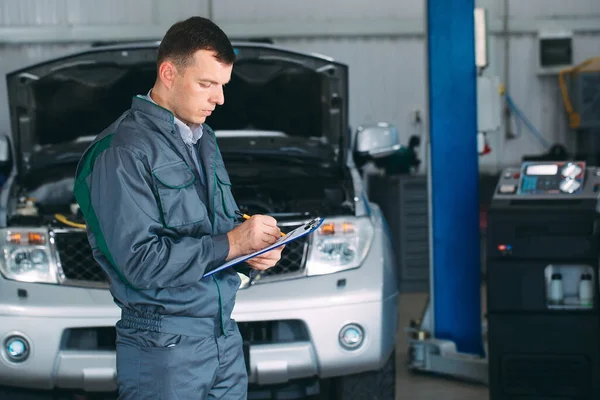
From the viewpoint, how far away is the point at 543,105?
12.4 m

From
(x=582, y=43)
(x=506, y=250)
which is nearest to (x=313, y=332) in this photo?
(x=506, y=250)

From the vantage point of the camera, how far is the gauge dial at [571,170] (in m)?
4.60

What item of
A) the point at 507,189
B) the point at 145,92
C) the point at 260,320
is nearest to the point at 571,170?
the point at 507,189

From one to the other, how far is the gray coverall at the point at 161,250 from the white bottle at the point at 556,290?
2303mm

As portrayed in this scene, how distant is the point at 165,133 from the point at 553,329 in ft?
8.57

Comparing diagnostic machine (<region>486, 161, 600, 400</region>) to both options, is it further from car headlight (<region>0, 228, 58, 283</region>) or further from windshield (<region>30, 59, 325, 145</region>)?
car headlight (<region>0, 228, 58, 283</region>)

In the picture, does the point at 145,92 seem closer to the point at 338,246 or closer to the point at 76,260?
the point at 76,260

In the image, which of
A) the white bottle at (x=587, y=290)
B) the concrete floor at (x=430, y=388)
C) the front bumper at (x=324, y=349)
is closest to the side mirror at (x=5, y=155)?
the front bumper at (x=324, y=349)

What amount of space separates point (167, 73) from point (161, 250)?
425 millimetres

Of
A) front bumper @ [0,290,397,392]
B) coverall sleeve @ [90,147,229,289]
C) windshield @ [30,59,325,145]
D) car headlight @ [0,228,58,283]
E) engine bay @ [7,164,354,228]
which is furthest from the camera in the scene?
windshield @ [30,59,325,145]

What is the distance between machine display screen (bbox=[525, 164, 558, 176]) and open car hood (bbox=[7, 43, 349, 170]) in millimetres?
882

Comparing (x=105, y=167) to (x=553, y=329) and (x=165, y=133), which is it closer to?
(x=165, y=133)

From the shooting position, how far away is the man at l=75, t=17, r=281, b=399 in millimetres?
2270

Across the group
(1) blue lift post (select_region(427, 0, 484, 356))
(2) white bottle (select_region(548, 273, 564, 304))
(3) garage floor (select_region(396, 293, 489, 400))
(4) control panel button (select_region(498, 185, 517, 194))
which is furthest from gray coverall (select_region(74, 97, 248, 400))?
(1) blue lift post (select_region(427, 0, 484, 356))
